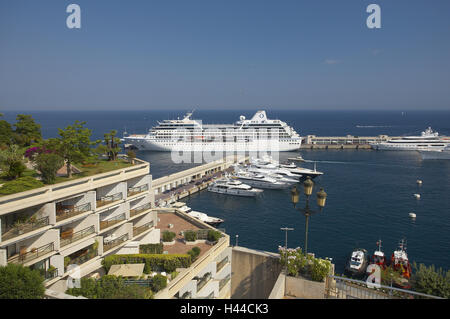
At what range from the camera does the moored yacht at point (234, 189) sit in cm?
4071

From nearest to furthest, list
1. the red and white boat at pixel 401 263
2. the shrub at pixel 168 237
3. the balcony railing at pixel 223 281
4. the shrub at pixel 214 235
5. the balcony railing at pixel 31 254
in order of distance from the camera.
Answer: the balcony railing at pixel 31 254
the balcony railing at pixel 223 281
the shrub at pixel 214 235
the shrub at pixel 168 237
the red and white boat at pixel 401 263

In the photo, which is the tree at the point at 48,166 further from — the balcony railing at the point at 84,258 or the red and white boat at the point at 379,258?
the red and white boat at the point at 379,258

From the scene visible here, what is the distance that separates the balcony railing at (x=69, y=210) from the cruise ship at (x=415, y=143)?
8261 cm

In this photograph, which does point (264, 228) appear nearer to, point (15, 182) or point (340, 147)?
point (15, 182)

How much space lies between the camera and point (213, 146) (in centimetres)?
7919

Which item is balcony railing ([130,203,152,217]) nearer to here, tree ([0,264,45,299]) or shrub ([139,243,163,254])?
shrub ([139,243,163,254])

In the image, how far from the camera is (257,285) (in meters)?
11.3

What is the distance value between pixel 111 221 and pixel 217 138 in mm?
67284

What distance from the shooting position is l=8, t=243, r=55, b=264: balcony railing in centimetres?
943

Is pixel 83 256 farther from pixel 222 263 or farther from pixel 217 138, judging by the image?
pixel 217 138

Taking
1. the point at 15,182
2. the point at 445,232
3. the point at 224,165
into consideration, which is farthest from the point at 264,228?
the point at 224,165

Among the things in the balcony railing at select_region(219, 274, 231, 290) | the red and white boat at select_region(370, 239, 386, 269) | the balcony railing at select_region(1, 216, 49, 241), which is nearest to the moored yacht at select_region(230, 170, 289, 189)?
the red and white boat at select_region(370, 239, 386, 269)

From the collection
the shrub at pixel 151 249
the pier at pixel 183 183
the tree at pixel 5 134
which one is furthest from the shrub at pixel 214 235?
the pier at pixel 183 183

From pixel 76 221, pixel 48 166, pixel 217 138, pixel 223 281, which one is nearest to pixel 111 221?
pixel 76 221
